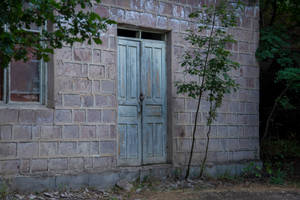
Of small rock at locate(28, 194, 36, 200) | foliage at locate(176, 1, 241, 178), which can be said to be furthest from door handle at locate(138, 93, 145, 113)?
small rock at locate(28, 194, 36, 200)

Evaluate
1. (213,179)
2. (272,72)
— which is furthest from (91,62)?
(272,72)

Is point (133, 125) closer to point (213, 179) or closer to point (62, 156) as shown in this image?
point (62, 156)

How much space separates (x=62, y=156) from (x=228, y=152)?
3.48 metres

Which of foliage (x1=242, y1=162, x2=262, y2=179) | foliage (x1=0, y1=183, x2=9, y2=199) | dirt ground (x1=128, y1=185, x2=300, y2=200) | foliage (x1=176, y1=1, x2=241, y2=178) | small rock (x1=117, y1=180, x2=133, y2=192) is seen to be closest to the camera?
foliage (x1=0, y1=183, x2=9, y2=199)

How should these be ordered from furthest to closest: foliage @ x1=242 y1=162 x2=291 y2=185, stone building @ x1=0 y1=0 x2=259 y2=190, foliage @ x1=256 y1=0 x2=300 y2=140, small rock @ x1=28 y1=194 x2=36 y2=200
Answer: foliage @ x1=256 y1=0 x2=300 y2=140
foliage @ x1=242 y1=162 x2=291 y2=185
stone building @ x1=0 y1=0 x2=259 y2=190
small rock @ x1=28 y1=194 x2=36 y2=200

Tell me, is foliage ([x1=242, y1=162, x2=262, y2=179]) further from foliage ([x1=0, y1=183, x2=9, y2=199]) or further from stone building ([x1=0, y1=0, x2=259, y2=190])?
foliage ([x1=0, y1=183, x2=9, y2=199])

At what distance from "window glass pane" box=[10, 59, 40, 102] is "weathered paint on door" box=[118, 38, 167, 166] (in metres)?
1.41

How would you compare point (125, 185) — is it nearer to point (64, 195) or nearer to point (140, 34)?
point (64, 195)

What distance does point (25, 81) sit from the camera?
19.3ft

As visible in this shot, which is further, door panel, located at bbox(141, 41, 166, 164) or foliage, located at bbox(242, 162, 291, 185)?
foliage, located at bbox(242, 162, 291, 185)

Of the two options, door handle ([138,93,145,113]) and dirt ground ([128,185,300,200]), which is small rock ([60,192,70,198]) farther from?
door handle ([138,93,145,113])

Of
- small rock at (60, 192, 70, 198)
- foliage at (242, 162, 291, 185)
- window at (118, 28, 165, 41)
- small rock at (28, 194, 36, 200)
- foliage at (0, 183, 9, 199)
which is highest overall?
window at (118, 28, 165, 41)

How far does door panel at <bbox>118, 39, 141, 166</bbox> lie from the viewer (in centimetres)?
673

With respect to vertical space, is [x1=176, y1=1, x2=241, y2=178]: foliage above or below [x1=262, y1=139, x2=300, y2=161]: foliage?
above
